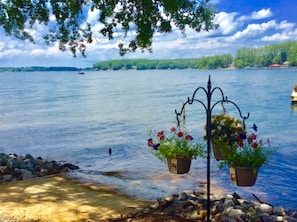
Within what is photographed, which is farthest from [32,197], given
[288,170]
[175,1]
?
[288,170]

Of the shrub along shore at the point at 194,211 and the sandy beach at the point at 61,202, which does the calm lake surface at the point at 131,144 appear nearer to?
the sandy beach at the point at 61,202

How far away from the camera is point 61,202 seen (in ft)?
23.8

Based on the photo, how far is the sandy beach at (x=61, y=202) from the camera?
21.4 ft

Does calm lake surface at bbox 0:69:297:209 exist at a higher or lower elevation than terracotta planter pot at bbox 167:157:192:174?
lower

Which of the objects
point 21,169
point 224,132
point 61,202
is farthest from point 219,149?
point 21,169

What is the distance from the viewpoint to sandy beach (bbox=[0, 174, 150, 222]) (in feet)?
21.4

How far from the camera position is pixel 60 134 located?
1009 inches

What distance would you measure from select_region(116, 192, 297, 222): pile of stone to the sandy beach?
0.42 m

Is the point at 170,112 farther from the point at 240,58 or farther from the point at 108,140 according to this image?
the point at 240,58

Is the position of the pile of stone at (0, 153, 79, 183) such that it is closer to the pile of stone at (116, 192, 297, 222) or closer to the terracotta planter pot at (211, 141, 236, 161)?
the pile of stone at (116, 192, 297, 222)

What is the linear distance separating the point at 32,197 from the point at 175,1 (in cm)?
435

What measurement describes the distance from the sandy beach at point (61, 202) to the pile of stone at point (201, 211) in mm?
418

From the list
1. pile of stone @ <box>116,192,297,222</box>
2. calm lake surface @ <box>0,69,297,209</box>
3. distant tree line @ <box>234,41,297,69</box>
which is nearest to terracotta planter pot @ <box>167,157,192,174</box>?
pile of stone @ <box>116,192,297,222</box>

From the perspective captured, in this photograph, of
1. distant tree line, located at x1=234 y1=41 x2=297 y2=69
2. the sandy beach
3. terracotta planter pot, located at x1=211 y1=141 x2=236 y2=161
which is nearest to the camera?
terracotta planter pot, located at x1=211 y1=141 x2=236 y2=161
